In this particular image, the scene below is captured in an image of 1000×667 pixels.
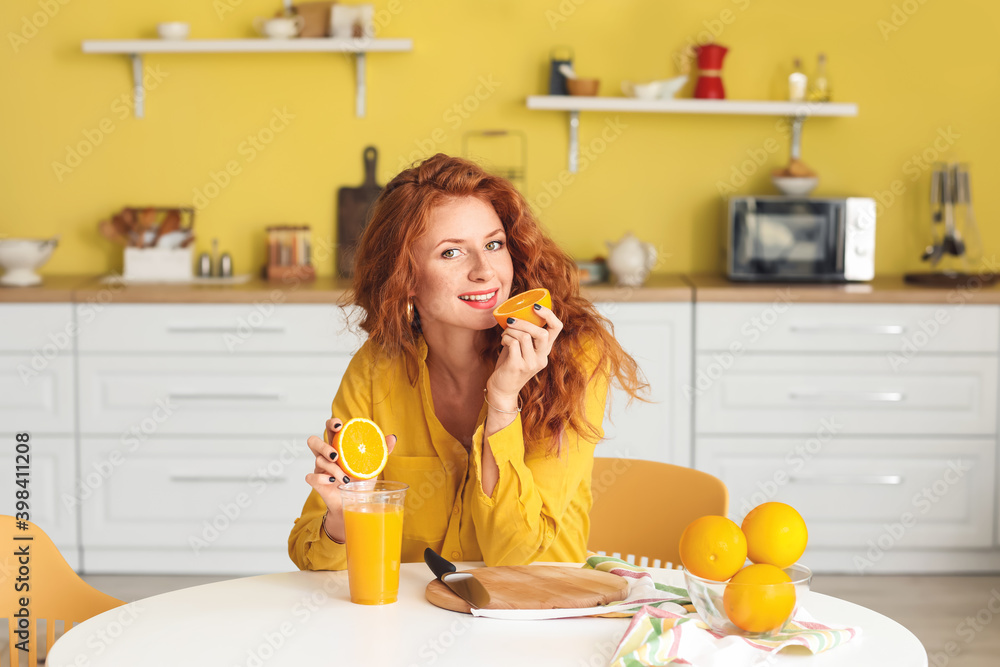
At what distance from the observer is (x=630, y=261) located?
303 centimetres

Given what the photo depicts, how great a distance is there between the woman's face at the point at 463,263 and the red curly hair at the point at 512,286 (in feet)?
0.06

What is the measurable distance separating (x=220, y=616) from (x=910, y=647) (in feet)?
2.42

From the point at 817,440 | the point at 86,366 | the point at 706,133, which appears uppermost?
the point at 706,133

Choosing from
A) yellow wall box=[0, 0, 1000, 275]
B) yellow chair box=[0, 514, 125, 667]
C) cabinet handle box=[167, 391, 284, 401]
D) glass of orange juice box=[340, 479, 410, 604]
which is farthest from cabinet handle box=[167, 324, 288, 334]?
glass of orange juice box=[340, 479, 410, 604]

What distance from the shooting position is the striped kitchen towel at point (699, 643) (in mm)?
973

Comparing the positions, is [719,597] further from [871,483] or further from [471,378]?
[871,483]

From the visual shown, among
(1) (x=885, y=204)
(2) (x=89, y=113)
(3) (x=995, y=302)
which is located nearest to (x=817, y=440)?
(3) (x=995, y=302)

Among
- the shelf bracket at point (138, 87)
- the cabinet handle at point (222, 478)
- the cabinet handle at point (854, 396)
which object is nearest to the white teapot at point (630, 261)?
the cabinet handle at point (854, 396)

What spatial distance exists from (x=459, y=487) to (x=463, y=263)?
33 cm

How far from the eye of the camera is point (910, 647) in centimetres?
104

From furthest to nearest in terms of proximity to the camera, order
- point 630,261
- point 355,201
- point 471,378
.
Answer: point 355,201 < point 630,261 < point 471,378

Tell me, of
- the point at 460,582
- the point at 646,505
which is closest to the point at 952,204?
the point at 646,505

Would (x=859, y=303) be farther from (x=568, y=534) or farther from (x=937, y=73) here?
(x=568, y=534)

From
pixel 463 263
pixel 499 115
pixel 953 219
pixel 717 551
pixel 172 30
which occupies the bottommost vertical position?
pixel 717 551
